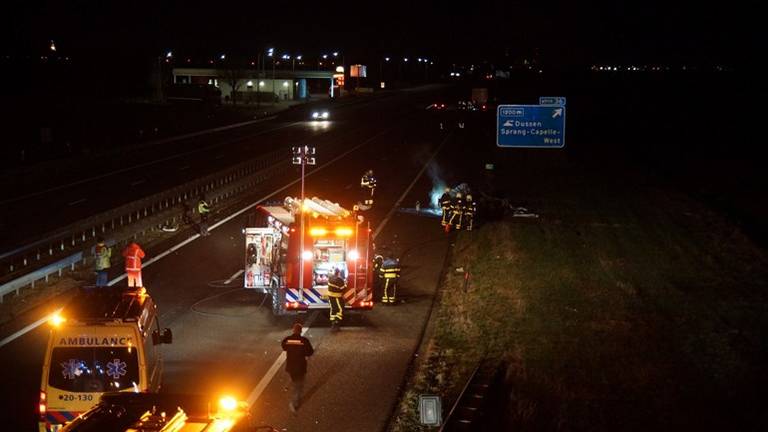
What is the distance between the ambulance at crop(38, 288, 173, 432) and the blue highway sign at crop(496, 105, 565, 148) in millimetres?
31218

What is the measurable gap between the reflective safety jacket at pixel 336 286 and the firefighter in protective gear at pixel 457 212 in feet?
47.8

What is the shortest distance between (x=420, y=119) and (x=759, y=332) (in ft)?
238

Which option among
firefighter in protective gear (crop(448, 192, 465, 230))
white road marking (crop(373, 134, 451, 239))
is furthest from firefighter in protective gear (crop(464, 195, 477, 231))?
white road marking (crop(373, 134, 451, 239))

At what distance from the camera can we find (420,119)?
301ft

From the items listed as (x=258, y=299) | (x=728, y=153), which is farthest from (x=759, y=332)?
(x=728, y=153)

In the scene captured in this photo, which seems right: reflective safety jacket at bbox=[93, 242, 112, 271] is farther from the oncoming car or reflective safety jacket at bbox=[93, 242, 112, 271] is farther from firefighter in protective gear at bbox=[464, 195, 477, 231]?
the oncoming car

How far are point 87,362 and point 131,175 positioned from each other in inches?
1495

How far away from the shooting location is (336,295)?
18.8 m

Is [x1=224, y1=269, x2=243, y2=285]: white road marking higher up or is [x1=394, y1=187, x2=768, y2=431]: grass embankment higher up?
[x1=224, y1=269, x2=243, y2=285]: white road marking

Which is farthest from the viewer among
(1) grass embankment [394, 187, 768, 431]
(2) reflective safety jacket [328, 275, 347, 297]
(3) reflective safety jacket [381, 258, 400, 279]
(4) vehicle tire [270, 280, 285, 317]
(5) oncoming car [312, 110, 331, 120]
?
(5) oncoming car [312, 110, 331, 120]

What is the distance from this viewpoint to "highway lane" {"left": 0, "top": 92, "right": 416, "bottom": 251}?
34069mm

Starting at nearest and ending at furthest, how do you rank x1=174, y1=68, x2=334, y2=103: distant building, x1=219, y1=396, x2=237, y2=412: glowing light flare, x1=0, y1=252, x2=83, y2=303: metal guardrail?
x1=219, y1=396, x2=237, y2=412: glowing light flare → x1=0, y1=252, x2=83, y2=303: metal guardrail → x1=174, y1=68, x2=334, y2=103: distant building

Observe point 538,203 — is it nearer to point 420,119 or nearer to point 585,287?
point 585,287

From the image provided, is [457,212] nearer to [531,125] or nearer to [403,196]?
[403,196]
